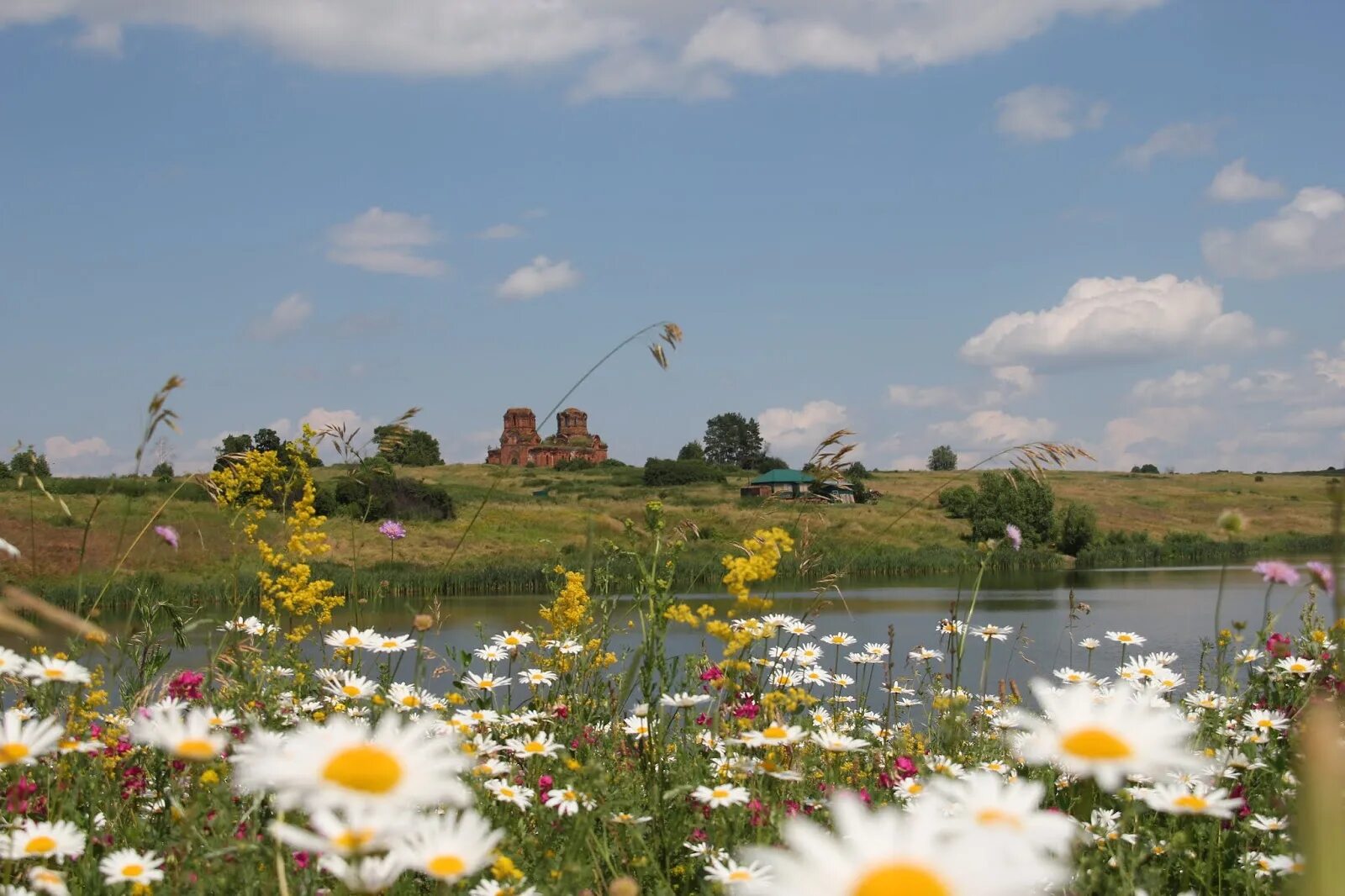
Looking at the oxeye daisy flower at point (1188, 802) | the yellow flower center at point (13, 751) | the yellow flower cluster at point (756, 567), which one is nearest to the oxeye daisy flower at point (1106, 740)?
the oxeye daisy flower at point (1188, 802)

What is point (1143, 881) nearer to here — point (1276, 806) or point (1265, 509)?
point (1276, 806)

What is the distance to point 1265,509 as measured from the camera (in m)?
49.2

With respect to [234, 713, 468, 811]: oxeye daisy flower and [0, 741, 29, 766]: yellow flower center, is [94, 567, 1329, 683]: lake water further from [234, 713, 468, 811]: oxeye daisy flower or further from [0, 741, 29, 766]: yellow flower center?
[234, 713, 468, 811]: oxeye daisy flower

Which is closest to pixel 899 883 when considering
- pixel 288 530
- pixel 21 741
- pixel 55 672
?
pixel 21 741

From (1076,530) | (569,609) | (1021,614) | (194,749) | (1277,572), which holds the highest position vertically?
(1277,572)

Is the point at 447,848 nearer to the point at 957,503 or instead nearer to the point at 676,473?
the point at 957,503

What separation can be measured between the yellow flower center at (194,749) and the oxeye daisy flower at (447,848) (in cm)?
30

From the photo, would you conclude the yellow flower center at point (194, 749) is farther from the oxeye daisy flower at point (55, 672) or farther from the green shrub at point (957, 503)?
the green shrub at point (957, 503)

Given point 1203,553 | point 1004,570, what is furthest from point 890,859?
point 1203,553

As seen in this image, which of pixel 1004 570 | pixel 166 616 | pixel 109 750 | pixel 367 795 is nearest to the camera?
pixel 367 795

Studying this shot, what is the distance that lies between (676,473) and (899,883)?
6064 cm

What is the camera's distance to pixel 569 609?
4898 mm

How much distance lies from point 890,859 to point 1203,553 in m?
44.6

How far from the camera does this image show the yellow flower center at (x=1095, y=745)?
3.72ft
